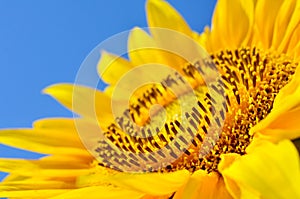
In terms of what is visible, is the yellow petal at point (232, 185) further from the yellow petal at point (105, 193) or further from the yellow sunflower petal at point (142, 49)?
the yellow sunflower petal at point (142, 49)

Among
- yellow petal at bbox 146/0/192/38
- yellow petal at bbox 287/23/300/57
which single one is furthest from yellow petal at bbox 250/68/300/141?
yellow petal at bbox 146/0/192/38

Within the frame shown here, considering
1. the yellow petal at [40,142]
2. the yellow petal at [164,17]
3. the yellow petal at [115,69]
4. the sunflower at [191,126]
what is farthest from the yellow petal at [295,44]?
the yellow petal at [40,142]

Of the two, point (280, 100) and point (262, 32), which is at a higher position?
point (262, 32)

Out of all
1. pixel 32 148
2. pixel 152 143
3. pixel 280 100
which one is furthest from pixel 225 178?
pixel 32 148

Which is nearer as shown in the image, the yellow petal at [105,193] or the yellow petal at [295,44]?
the yellow petal at [105,193]

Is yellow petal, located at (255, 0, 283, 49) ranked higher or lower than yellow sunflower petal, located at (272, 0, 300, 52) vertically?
higher

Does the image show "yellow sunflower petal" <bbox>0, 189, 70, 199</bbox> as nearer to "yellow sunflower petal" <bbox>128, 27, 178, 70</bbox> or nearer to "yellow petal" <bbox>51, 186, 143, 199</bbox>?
"yellow petal" <bbox>51, 186, 143, 199</bbox>

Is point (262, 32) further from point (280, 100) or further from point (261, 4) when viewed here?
point (280, 100)
